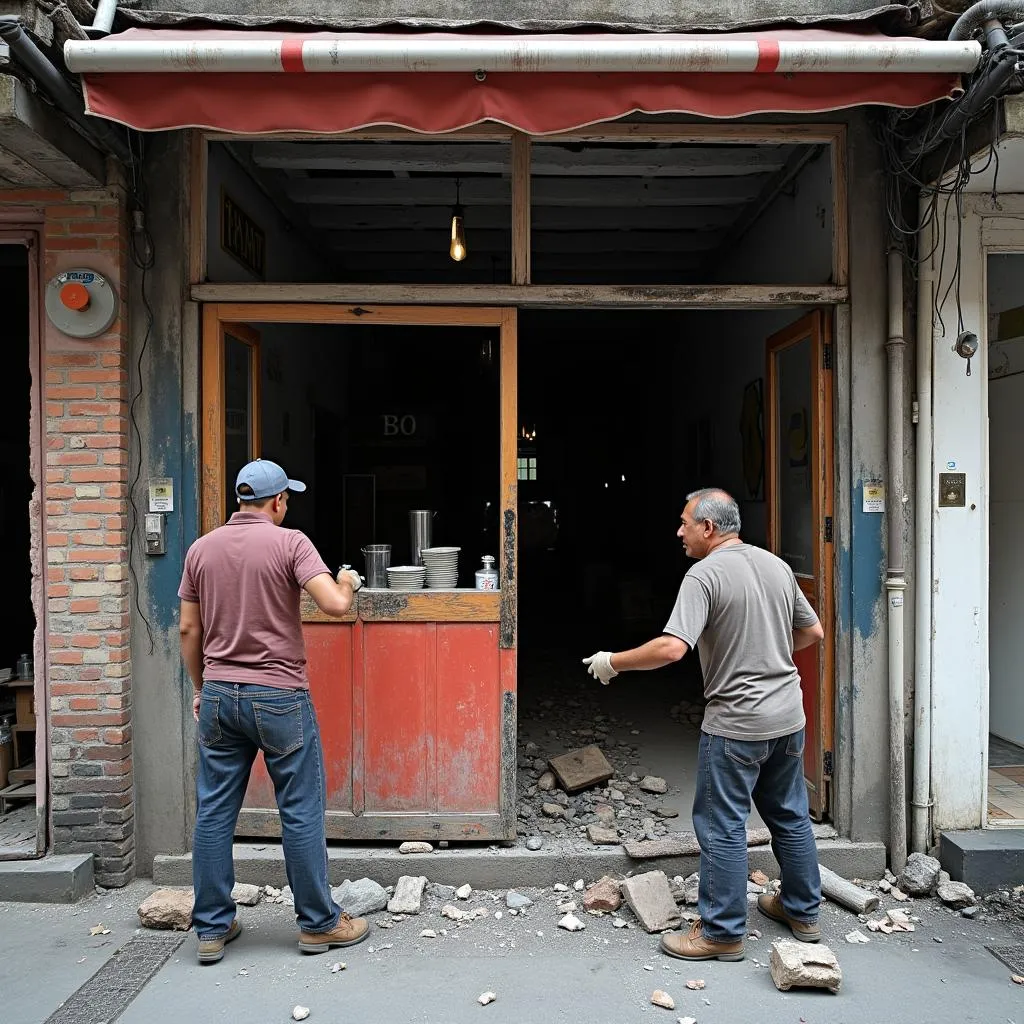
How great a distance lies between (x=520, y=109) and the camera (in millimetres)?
3479

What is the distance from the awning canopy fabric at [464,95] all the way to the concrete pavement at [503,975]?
11.5 feet

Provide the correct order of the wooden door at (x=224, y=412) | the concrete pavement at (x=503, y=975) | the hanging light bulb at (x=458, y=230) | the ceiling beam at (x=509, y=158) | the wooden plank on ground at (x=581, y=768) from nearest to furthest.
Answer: the concrete pavement at (x=503, y=975), the wooden door at (x=224, y=412), the ceiling beam at (x=509, y=158), the wooden plank on ground at (x=581, y=768), the hanging light bulb at (x=458, y=230)

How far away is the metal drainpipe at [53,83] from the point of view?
3201 millimetres

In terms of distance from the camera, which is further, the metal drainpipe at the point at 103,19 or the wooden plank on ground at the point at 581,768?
the wooden plank on ground at the point at 581,768

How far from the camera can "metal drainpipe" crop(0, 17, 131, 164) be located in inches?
126

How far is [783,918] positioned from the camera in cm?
369

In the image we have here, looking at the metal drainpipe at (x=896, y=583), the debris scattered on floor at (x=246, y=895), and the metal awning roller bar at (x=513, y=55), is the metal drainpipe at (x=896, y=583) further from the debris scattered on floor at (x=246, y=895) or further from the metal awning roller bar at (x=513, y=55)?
the debris scattered on floor at (x=246, y=895)

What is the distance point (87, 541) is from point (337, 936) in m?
2.23

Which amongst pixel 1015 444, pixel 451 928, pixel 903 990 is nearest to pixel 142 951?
pixel 451 928

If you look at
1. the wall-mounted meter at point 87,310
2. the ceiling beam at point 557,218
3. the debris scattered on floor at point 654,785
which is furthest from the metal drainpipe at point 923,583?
the wall-mounted meter at point 87,310

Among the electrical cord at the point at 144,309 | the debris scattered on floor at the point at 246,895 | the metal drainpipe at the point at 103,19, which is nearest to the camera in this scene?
the metal drainpipe at the point at 103,19

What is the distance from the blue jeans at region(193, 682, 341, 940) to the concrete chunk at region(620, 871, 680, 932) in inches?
54.8

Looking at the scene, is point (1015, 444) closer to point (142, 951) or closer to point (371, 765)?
point (371, 765)

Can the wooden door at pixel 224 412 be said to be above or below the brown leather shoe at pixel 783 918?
above
